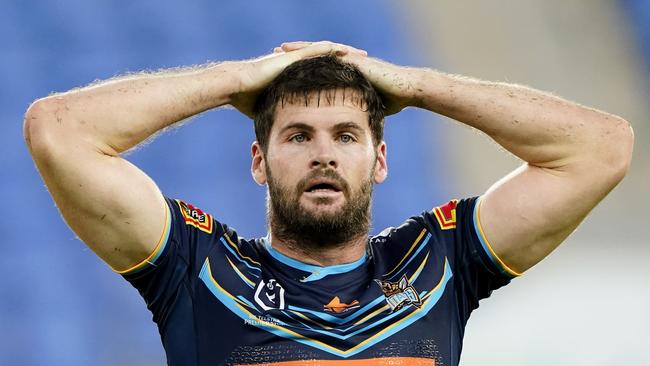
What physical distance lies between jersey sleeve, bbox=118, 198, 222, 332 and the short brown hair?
15.7 inches

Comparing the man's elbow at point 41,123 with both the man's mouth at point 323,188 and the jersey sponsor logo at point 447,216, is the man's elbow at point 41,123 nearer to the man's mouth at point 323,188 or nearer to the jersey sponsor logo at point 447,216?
the man's mouth at point 323,188

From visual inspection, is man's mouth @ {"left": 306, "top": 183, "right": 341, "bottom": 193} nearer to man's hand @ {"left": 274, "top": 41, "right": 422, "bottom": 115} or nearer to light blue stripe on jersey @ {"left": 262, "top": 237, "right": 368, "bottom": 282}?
light blue stripe on jersey @ {"left": 262, "top": 237, "right": 368, "bottom": 282}

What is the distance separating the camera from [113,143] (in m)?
3.30

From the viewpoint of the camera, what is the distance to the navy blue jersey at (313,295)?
3.29 m

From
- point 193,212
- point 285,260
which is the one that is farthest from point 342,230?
point 193,212

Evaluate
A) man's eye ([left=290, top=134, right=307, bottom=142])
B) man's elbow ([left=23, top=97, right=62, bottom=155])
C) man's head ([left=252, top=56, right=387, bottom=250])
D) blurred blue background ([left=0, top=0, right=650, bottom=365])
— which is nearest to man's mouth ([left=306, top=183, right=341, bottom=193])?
man's head ([left=252, top=56, right=387, bottom=250])

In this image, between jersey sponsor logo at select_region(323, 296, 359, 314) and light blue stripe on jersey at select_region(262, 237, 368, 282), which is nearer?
jersey sponsor logo at select_region(323, 296, 359, 314)

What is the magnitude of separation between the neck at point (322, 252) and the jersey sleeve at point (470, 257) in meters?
0.28

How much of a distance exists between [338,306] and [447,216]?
0.53 m

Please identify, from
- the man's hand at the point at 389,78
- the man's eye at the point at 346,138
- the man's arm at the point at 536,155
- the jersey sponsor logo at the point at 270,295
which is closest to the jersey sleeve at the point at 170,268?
the jersey sponsor logo at the point at 270,295

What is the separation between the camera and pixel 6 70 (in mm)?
8078

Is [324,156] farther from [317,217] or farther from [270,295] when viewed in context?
[270,295]

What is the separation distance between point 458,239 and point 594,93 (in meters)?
6.34

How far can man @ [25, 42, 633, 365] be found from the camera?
3.26 meters
